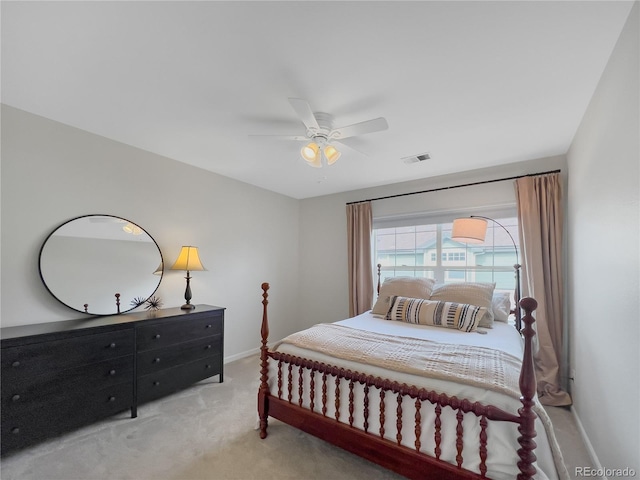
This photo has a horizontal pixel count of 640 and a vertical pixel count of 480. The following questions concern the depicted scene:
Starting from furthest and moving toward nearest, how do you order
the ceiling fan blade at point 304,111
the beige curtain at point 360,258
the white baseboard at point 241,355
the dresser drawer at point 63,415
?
the beige curtain at point 360,258, the white baseboard at point 241,355, the dresser drawer at point 63,415, the ceiling fan blade at point 304,111

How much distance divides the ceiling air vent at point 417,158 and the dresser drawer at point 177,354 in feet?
9.44

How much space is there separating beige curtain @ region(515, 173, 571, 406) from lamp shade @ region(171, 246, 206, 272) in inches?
140

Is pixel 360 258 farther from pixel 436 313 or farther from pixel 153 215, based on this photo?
pixel 153 215

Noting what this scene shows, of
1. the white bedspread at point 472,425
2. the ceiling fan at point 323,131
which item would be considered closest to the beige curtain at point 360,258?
the ceiling fan at point 323,131

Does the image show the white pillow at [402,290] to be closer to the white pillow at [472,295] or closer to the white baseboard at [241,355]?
the white pillow at [472,295]

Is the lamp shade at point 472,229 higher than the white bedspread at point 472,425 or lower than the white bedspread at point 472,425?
higher

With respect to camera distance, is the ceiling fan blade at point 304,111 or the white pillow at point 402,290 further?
the white pillow at point 402,290

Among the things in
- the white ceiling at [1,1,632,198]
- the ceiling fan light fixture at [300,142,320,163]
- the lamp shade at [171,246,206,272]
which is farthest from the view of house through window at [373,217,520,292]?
the lamp shade at [171,246,206,272]

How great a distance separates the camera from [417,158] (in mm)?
3125

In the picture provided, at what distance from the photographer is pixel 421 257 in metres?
3.96

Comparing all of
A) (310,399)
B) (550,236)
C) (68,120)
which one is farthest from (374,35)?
(550,236)

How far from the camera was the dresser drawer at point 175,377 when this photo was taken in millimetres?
2508

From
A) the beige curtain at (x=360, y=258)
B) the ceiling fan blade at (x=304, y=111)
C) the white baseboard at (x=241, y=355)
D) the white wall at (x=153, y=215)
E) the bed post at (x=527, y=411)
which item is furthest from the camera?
the beige curtain at (x=360, y=258)

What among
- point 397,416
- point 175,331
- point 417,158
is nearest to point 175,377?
point 175,331
